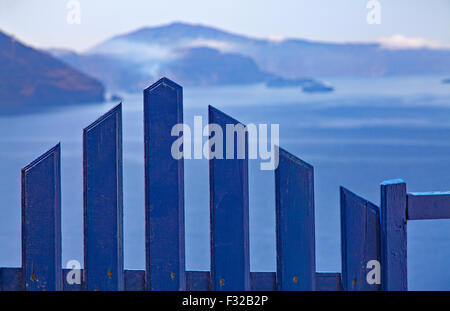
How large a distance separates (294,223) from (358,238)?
0.09 m

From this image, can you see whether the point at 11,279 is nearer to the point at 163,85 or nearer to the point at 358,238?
the point at 163,85

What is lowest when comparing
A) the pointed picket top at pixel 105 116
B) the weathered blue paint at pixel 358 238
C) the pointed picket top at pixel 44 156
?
the weathered blue paint at pixel 358 238

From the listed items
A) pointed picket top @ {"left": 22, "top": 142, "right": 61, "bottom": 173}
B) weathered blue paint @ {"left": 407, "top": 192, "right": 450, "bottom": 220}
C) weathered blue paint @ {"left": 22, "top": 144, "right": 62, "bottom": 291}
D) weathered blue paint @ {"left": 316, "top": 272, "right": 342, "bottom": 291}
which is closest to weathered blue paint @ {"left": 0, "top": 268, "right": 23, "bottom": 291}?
weathered blue paint @ {"left": 22, "top": 144, "right": 62, "bottom": 291}

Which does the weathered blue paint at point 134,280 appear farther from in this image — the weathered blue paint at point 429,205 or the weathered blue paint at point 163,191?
the weathered blue paint at point 429,205

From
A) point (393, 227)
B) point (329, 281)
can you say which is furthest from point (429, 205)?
point (329, 281)

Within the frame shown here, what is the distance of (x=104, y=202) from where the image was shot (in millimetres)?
864

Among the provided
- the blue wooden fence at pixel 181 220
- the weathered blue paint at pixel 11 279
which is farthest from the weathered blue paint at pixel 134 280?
the weathered blue paint at pixel 11 279

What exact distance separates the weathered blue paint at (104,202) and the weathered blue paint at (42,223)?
41mm

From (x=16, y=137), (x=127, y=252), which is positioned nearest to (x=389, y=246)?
(x=127, y=252)

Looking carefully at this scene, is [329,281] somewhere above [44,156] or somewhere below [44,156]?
below

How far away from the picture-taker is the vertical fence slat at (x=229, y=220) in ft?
2.78

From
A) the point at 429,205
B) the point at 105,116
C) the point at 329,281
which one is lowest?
the point at 329,281

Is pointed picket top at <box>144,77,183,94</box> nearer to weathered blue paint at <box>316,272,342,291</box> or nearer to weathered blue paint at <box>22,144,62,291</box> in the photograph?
weathered blue paint at <box>22,144,62,291</box>
